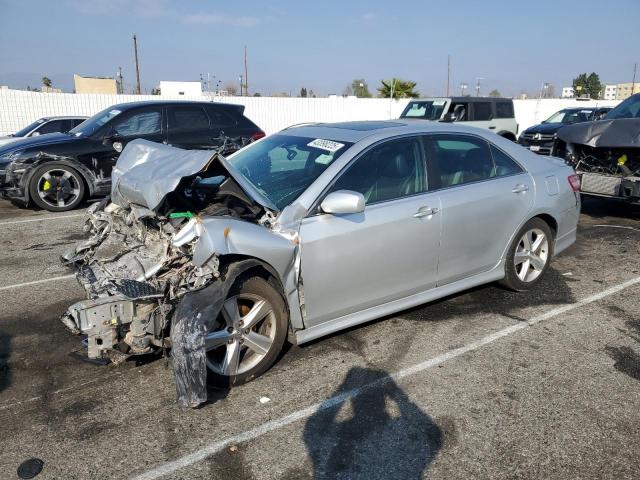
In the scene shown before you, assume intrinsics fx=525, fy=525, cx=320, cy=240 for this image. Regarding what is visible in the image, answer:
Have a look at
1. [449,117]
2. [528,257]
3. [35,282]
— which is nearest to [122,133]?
[35,282]

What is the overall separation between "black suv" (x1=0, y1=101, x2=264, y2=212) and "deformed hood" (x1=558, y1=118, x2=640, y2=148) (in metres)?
5.42

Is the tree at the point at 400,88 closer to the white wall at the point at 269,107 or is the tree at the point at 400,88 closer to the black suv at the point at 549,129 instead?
the white wall at the point at 269,107

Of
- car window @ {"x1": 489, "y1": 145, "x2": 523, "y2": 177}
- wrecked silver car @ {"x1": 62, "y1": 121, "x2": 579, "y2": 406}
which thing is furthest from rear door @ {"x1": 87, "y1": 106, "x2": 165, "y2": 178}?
car window @ {"x1": 489, "y1": 145, "x2": 523, "y2": 177}

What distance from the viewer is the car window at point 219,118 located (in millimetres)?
10008

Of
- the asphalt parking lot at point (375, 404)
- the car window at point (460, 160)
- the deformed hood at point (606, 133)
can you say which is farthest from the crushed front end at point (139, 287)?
the deformed hood at point (606, 133)

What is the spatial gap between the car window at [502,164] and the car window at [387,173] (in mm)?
918

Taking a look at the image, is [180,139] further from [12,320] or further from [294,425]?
[294,425]

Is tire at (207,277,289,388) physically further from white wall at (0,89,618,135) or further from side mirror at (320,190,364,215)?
white wall at (0,89,618,135)

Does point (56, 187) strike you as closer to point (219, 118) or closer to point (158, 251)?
point (219, 118)

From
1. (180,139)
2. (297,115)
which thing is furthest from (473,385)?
(297,115)

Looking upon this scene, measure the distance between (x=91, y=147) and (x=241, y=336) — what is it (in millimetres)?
6908

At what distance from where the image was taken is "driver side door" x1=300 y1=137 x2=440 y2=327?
358 centimetres

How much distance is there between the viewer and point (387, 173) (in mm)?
4055

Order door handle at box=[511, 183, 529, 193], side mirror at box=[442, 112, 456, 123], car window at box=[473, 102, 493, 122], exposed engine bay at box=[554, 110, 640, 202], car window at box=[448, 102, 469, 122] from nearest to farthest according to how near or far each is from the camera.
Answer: door handle at box=[511, 183, 529, 193]
exposed engine bay at box=[554, 110, 640, 202]
side mirror at box=[442, 112, 456, 123]
car window at box=[448, 102, 469, 122]
car window at box=[473, 102, 493, 122]
